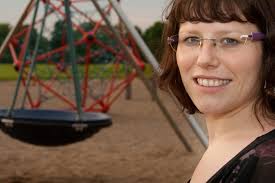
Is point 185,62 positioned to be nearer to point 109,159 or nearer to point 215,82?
point 215,82

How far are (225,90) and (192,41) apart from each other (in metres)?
0.08

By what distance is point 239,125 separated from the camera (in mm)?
790

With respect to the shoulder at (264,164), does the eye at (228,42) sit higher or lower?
higher

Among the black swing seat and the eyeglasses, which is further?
the black swing seat

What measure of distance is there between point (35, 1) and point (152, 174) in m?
1.59

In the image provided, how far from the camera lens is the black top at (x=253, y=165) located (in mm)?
677

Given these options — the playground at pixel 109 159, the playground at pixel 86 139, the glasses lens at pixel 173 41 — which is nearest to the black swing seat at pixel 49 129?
the playground at pixel 86 139

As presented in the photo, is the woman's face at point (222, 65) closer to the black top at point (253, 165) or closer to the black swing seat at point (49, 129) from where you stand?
the black top at point (253, 165)

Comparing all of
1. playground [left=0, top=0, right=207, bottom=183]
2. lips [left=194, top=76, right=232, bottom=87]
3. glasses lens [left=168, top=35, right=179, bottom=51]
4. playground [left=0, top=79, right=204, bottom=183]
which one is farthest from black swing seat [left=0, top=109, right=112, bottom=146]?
lips [left=194, top=76, right=232, bottom=87]

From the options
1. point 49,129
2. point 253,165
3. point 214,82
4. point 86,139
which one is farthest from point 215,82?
point 86,139

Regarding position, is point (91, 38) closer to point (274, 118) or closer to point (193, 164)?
point (193, 164)

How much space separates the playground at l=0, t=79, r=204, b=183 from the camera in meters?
4.32

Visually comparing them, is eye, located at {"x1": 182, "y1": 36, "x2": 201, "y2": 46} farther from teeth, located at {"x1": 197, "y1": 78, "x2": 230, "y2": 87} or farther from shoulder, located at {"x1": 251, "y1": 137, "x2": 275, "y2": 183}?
shoulder, located at {"x1": 251, "y1": 137, "x2": 275, "y2": 183}

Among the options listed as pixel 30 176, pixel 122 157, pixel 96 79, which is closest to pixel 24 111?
pixel 30 176
